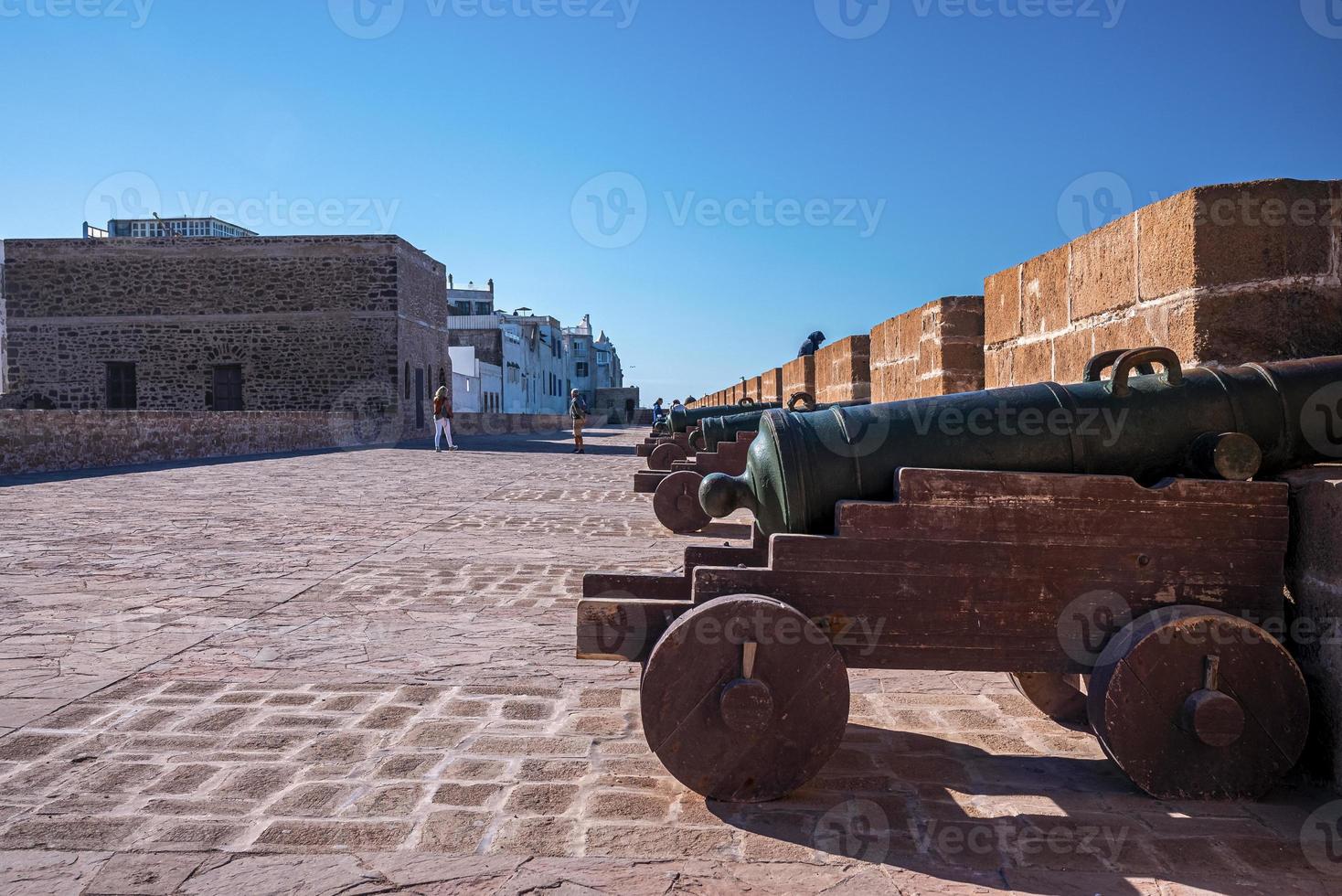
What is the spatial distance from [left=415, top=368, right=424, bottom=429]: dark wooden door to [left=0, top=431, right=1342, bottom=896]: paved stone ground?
2477 cm

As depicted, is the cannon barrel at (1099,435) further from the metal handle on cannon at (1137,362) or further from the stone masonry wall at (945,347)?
the stone masonry wall at (945,347)

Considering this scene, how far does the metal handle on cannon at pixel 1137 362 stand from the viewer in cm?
253

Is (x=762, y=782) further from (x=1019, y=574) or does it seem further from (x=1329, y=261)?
(x=1329, y=261)

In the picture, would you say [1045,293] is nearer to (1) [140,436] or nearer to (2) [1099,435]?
(2) [1099,435]

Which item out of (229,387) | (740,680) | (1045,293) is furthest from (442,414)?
(740,680)

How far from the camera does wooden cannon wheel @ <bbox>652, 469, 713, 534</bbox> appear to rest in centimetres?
691

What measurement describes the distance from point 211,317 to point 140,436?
14318 mm

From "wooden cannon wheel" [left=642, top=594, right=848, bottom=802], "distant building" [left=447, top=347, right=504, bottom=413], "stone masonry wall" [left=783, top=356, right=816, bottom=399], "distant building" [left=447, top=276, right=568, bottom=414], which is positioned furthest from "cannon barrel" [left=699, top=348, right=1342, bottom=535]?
"distant building" [left=447, top=276, right=568, bottom=414]

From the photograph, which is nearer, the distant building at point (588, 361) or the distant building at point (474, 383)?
the distant building at point (474, 383)

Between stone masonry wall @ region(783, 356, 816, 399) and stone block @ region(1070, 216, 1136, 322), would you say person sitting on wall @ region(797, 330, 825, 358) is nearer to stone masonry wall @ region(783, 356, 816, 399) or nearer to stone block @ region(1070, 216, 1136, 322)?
stone masonry wall @ region(783, 356, 816, 399)

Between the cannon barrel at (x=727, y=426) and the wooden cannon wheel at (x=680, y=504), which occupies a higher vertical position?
the cannon barrel at (x=727, y=426)

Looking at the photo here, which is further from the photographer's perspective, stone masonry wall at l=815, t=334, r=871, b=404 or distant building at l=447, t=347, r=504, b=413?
distant building at l=447, t=347, r=504, b=413

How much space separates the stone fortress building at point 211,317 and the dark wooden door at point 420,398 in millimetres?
1644

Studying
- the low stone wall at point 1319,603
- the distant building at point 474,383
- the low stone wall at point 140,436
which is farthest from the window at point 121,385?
the low stone wall at point 1319,603
